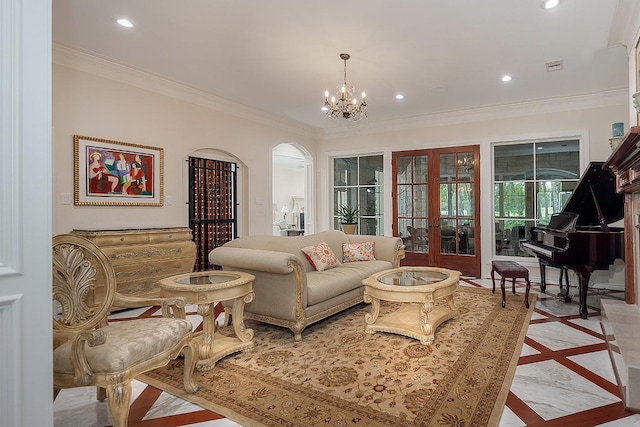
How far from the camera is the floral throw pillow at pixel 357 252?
451cm

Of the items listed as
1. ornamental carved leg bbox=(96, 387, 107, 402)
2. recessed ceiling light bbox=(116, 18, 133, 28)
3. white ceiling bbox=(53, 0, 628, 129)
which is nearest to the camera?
ornamental carved leg bbox=(96, 387, 107, 402)

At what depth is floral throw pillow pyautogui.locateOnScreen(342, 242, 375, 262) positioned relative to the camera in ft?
14.8

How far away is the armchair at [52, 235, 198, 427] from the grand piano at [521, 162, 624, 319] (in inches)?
144

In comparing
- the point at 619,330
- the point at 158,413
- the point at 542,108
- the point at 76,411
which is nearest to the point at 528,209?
the point at 542,108

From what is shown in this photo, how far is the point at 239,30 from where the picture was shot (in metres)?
3.22

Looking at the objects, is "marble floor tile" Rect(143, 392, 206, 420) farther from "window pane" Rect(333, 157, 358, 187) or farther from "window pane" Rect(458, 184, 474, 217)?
"window pane" Rect(333, 157, 358, 187)

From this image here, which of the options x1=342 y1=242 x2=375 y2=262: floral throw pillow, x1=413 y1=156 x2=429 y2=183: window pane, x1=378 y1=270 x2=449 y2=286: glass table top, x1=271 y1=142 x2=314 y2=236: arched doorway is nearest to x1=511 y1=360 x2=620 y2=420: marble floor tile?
x1=378 y1=270 x2=449 y2=286: glass table top

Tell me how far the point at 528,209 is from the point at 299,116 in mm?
3986

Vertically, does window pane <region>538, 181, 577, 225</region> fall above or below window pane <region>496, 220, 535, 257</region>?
above

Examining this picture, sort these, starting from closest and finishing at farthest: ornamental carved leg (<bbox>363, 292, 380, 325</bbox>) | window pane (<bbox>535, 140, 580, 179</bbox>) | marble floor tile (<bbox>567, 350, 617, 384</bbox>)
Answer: marble floor tile (<bbox>567, 350, 617, 384</bbox>) < ornamental carved leg (<bbox>363, 292, 380, 325</bbox>) < window pane (<bbox>535, 140, 580, 179</bbox>)

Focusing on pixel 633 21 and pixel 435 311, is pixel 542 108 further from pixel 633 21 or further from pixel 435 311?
pixel 435 311

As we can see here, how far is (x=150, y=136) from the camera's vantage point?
14.4 feet

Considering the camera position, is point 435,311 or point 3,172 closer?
point 3,172

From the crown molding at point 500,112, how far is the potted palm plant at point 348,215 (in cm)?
144
